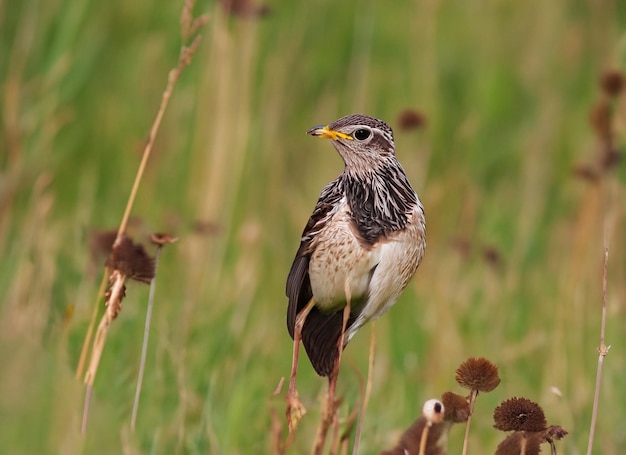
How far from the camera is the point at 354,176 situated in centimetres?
302

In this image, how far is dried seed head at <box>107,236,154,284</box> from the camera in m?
2.73

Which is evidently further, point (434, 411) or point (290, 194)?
point (290, 194)

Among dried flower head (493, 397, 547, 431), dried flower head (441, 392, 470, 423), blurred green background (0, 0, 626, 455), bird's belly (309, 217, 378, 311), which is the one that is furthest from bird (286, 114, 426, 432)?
blurred green background (0, 0, 626, 455)

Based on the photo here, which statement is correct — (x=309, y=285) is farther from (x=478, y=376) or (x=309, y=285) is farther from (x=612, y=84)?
(x=612, y=84)

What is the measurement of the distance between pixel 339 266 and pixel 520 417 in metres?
0.50

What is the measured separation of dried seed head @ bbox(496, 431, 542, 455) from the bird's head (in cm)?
70

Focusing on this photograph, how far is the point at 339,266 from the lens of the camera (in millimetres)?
2764

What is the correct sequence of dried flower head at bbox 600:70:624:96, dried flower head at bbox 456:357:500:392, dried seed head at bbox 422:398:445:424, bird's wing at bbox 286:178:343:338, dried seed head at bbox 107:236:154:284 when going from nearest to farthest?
dried seed head at bbox 422:398:445:424 < dried flower head at bbox 456:357:500:392 < dried seed head at bbox 107:236:154:284 < bird's wing at bbox 286:178:343:338 < dried flower head at bbox 600:70:624:96

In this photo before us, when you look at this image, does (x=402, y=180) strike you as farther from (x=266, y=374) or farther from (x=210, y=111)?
(x=210, y=111)

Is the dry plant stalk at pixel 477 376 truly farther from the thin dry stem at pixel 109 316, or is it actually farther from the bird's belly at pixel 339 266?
the thin dry stem at pixel 109 316

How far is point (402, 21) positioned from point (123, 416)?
18.2ft

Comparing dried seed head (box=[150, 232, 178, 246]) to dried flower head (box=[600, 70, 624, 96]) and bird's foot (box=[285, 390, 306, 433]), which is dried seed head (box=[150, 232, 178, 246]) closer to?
bird's foot (box=[285, 390, 306, 433])

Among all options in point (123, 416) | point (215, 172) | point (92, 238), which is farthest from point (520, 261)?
point (123, 416)

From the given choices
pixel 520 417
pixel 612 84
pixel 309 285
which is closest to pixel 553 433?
pixel 520 417
